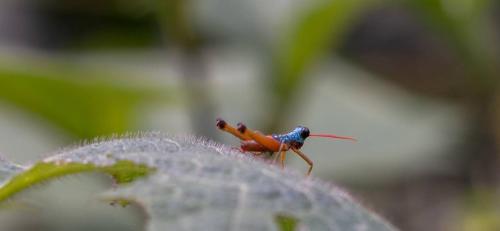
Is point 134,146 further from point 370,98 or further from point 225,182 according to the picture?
point 370,98

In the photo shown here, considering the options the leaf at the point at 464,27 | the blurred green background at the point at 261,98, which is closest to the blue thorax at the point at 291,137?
the blurred green background at the point at 261,98

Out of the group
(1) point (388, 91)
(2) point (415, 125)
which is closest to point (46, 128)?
(2) point (415, 125)

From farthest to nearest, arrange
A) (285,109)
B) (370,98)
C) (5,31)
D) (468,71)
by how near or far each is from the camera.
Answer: (5,31), (370,98), (468,71), (285,109)

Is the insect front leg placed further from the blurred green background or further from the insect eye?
the blurred green background

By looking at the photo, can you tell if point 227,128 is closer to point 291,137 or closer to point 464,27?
point 291,137

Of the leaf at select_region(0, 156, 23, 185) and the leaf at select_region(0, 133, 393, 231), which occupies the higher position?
the leaf at select_region(0, 133, 393, 231)

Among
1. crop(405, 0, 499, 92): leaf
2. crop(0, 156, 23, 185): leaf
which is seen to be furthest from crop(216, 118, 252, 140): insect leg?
crop(405, 0, 499, 92): leaf
